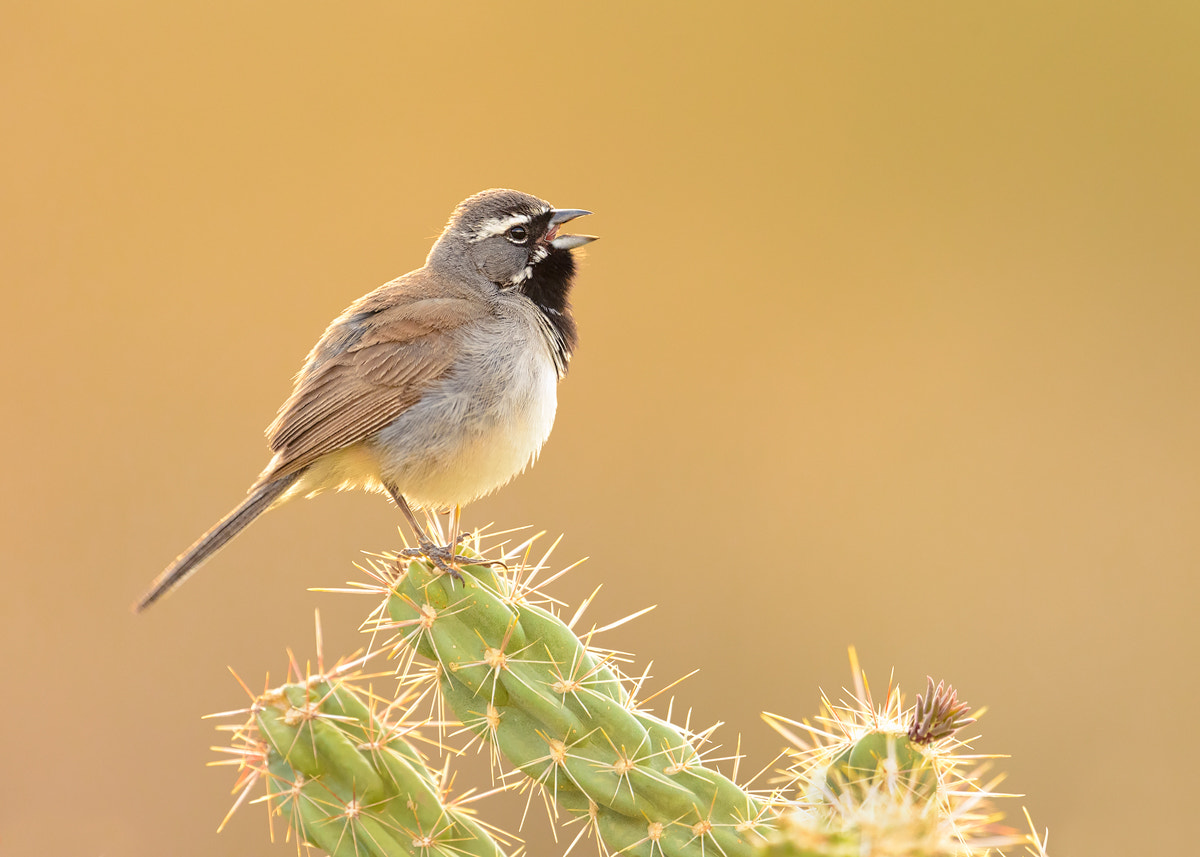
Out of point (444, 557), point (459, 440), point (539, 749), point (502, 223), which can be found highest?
point (502, 223)

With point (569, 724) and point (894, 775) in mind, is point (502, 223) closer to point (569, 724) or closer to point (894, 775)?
point (569, 724)

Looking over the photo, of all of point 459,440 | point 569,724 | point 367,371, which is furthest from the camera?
point 367,371

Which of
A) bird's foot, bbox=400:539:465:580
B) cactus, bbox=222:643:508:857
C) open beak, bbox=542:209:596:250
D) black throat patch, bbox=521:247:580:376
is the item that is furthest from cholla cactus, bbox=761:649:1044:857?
open beak, bbox=542:209:596:250

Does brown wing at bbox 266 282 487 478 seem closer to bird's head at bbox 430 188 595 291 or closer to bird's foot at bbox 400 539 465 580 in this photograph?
bird's head at bbox 430 188 595 291

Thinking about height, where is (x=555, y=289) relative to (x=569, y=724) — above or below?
above

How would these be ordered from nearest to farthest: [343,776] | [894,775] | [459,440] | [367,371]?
[894,775]
[343,776]
[459,440]
[367,371]

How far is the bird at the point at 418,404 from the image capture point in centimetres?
390

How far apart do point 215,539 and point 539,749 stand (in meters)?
1.46

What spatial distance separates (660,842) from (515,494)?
4.68m

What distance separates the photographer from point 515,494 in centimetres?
715

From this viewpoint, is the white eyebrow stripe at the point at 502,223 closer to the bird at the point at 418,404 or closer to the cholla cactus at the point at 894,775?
the bird at the point at 418,404

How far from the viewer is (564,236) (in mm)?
4512

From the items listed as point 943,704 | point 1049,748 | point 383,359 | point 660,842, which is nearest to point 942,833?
point 943,704

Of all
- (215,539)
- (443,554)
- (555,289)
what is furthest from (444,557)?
(555,289)
